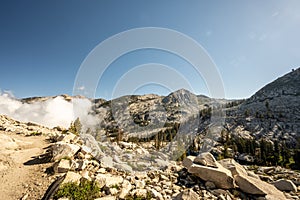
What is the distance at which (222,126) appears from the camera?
136 m

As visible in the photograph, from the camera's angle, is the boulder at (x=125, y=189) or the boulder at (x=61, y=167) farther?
the boulder at (x=61, y=167)

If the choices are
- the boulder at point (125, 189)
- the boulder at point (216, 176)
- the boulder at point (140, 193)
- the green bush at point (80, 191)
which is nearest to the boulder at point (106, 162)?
the boulder at point (125, 189)

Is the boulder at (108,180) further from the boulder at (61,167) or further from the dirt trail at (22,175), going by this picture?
the dirt trail at (22,175)

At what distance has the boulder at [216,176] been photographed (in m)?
10.3

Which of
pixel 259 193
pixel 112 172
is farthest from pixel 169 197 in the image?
pixel 259 193

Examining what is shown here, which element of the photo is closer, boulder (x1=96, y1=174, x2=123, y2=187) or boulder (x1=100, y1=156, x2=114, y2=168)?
boulder (x1=96, y1=174, x2=123, y2=187)

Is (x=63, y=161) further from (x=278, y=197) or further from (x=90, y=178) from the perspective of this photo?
(x=278, y=197)

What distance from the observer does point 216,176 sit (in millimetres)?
10539

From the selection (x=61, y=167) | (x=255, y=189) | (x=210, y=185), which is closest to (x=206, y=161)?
(x=210, y=185)

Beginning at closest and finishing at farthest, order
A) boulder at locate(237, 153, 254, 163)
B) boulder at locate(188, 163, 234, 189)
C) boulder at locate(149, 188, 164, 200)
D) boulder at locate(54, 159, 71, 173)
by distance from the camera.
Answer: boulder at locate(149, 188, 164, 200) < boulder at locate(54, 159, 71, 173) < boulder at locate(188, 163, 234, 189) < boulder at locate(237, 153, 254, 163)

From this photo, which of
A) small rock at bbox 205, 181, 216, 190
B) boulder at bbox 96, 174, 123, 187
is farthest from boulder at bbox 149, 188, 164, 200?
small rock at bbox 205, 181, 216, 190

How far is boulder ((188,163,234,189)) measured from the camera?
407 inches

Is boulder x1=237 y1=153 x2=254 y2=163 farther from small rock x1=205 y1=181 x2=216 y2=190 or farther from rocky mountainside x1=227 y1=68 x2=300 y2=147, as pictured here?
small rock x1=205 y1=181 x2=216 y2=190

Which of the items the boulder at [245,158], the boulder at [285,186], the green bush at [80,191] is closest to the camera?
the green bush at [80,191]
